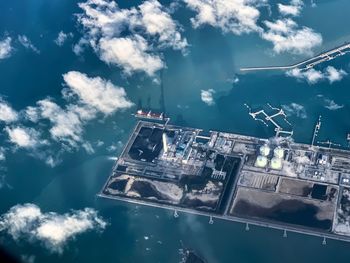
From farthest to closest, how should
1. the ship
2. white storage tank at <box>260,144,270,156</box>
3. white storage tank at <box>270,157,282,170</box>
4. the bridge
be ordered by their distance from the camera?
the bridge → the ship → white storage tank at <box>260,144,270,156</box> → white storage tank at <box>270,157,282,170</box>

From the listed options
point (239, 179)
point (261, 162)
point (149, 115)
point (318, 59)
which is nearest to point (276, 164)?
point (261, 162)

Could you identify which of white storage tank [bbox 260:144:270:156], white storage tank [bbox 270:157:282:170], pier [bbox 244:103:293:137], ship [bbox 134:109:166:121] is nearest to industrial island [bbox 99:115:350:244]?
white storage tank [bbox 260:144:270:156]

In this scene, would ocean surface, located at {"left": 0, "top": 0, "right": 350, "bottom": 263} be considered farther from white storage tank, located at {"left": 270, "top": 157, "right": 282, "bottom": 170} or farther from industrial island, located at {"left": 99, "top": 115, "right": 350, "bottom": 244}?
white storage tank, located at {"left": 270, "top": 157, "right": 282, "bottom": 170}

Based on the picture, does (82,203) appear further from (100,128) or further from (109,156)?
(100,128)

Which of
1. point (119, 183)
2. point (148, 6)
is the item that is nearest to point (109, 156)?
point (119, 183)

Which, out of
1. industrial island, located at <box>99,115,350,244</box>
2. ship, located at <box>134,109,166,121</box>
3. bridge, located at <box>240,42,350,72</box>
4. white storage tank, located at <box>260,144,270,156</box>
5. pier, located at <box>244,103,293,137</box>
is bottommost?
industrial island, located at <box>99,115,350,244</box>

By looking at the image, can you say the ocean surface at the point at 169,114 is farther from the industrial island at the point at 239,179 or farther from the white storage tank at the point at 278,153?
the white storage tank at the point at 278,153
